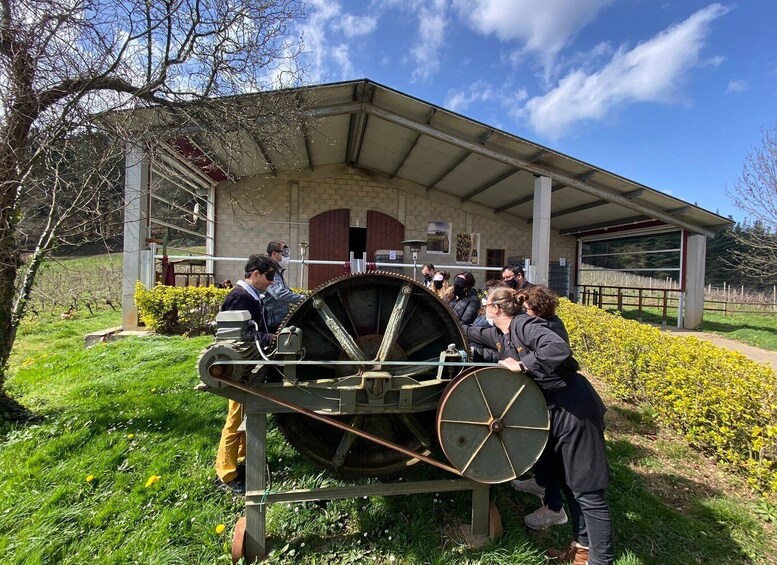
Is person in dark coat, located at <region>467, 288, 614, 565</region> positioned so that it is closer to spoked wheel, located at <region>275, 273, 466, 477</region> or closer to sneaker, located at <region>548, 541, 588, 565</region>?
sneaker, located at <region>548, 541, 588, 565</region>

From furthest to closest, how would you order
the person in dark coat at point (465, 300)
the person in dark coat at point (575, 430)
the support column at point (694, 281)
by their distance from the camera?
the support column at point (694, 281) < the person in dark coat at point (465, 300) < the person in dark coat at point (575, 430)

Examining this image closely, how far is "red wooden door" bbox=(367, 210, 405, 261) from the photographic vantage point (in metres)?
13.3

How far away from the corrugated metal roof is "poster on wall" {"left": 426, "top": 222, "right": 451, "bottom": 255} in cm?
128

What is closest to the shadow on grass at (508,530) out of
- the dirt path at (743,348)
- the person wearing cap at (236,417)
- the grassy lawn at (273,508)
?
the grassy lawn at (273,508)

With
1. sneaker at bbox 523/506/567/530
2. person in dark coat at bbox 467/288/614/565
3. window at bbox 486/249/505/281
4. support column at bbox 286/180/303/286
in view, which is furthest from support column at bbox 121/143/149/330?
window at bbox 486/249/505/281

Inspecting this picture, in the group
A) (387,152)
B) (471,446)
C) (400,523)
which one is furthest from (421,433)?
(387,152)

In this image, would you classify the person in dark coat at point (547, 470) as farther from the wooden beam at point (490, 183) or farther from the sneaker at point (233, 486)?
the wooden beam at point (490, 183)

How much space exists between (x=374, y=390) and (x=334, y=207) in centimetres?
1149

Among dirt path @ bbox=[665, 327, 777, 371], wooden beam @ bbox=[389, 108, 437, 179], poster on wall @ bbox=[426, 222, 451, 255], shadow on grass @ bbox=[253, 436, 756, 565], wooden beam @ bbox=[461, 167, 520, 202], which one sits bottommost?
shadow on grass @ bbox=[253, 436, 756, 565]

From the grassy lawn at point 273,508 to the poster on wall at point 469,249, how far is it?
409 inches

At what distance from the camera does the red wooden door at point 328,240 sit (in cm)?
1284

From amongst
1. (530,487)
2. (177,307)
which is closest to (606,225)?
(530,487)

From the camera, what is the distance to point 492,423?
2.09m

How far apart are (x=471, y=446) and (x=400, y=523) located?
0.90 metres
